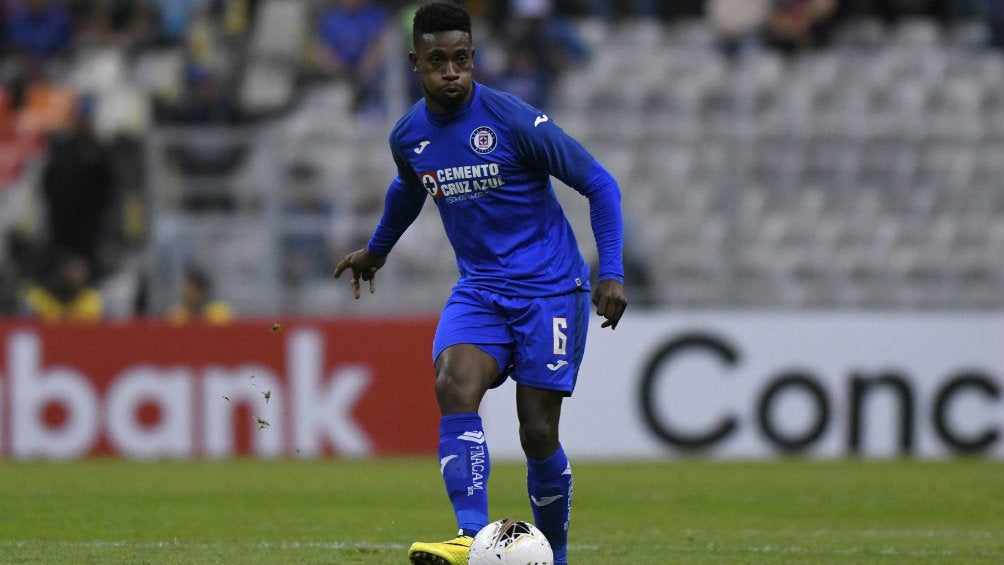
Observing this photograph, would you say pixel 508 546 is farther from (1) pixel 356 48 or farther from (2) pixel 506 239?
Result: (1) pixel 356 48

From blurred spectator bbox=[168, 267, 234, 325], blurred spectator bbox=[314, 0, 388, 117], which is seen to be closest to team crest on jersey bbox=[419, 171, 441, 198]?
blurred spectator bbox=[168, 267, 234, 325]

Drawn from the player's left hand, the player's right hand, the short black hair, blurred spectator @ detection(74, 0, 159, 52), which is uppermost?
blurred spectator @ detection(74, 0, 159, 52)

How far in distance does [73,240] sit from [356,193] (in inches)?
113

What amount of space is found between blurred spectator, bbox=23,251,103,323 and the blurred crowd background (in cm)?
2

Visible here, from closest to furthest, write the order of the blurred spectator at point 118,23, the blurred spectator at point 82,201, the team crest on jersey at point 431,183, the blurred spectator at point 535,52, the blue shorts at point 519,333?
the blue shorts at point 519,333
the team crest on jersey at point 431,183
the blurred spectator at point 82,201
the blurred spectator at point 535,52
the blurred spectator at point 118,23

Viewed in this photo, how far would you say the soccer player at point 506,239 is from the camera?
614 centimetres

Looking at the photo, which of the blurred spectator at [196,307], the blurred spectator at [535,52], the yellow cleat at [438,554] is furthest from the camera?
the blurred spectator at [535,52]

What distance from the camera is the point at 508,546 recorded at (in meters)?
5.60

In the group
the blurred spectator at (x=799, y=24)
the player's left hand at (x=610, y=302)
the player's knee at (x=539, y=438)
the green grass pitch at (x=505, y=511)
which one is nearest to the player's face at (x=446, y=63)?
the player's left hand at (x=610, y=302)

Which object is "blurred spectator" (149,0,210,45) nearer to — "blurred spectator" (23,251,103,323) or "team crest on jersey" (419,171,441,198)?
"blurred spectator" (23,251,103,323)

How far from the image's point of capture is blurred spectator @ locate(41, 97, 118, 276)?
15.2 m

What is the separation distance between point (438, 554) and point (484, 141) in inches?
65.3

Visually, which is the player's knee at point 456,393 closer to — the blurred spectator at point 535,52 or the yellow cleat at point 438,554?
the yellow cleat at point 438,554

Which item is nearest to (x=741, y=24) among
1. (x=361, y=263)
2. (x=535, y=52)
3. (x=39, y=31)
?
(x=535, y=52)
